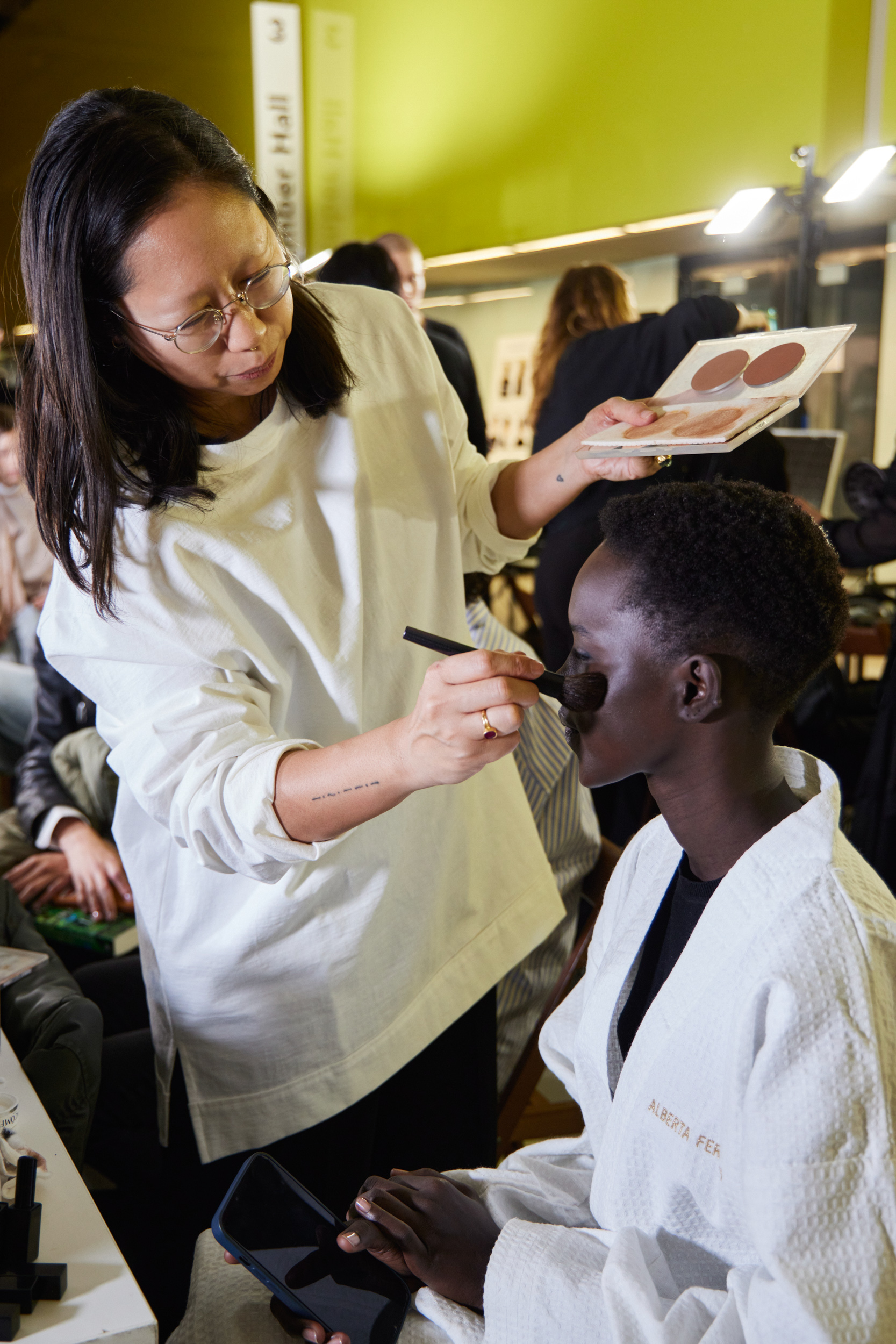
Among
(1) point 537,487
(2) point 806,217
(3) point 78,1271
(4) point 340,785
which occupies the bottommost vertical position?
(3) point 78,1271

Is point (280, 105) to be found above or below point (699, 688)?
above

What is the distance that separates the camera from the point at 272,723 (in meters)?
1.08

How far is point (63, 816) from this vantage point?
1.98m

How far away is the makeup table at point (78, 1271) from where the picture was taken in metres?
0.73

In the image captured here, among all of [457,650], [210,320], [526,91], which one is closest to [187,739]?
[457,650]

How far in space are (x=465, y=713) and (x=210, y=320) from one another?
43 cm

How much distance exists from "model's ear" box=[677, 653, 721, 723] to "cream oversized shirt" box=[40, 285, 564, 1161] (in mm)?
341

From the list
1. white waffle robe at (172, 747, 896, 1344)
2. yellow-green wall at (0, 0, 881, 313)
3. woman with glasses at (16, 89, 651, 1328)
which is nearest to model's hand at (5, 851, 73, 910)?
woman with glasses at (16, 89, 651, 1328)

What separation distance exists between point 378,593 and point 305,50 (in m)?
4.14

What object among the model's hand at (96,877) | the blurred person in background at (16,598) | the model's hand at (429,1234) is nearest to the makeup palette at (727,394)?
the model's hand at (429,1234)

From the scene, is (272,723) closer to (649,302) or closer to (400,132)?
(649,302)

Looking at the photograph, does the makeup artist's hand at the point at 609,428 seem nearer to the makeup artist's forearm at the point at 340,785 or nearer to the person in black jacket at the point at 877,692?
the makeup artist's forearm at the point at 340,785

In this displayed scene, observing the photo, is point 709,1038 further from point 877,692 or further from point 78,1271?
point 877,692

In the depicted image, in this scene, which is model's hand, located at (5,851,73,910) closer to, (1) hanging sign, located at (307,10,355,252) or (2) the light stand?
(2) the light stand
